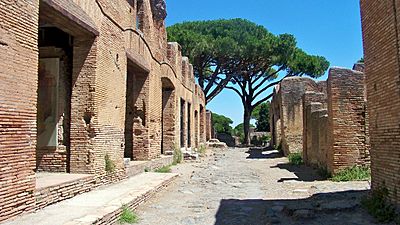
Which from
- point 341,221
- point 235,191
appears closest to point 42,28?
point 235,191

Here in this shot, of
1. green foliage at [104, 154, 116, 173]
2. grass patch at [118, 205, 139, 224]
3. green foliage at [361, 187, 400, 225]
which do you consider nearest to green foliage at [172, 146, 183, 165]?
green foliage at [104, 154, 116, 173]

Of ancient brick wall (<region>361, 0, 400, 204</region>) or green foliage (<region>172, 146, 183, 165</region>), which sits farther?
green foliage (<region>172, 146, 183, 165</region>)

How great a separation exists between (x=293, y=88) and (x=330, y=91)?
9.46m

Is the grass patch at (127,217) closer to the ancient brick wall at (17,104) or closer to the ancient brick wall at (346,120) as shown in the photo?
the ancient brick wall at (17,104)

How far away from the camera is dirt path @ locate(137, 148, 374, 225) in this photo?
6793 millimetres

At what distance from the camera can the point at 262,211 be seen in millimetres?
7703

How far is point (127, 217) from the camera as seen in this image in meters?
6.66

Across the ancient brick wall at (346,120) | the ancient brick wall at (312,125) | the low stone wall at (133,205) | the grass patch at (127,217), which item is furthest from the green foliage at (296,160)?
the grass patch at (127,217)

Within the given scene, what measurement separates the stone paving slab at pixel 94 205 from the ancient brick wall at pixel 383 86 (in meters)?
4.30

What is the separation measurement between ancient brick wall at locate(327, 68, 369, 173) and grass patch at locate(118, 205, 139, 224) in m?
5.90

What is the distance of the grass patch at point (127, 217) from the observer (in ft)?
21.5

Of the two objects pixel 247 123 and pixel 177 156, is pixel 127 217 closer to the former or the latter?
pixel 177 156

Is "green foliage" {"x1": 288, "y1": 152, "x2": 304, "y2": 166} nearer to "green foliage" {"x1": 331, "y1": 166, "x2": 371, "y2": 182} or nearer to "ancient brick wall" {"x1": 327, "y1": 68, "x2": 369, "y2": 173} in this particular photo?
"ancient brick wall" {"x1": 327, "y1": 68, "x2": 369, "y2": 173}

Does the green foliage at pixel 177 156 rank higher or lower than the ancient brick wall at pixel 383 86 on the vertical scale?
lower
